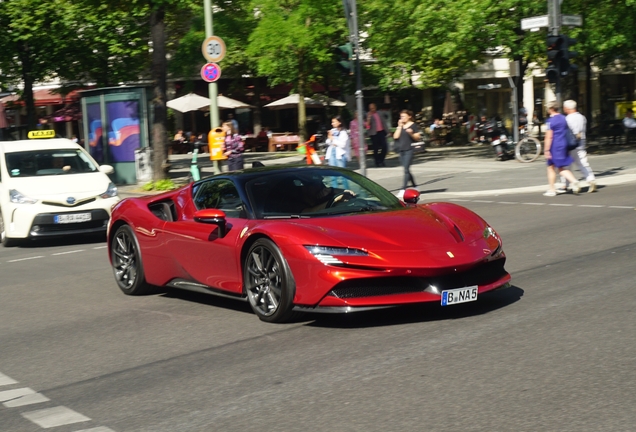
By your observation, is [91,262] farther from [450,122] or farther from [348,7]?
[450,122]

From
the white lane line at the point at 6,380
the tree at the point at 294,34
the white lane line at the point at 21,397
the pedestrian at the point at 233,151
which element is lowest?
the white lane line at the point at 6,380

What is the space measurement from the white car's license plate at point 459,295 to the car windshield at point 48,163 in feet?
34.8

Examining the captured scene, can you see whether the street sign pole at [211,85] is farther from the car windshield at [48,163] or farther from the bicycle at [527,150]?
the bicycle at [527,150]

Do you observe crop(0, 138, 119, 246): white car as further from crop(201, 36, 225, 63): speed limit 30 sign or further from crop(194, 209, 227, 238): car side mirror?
crop(194, 209, 227, 238): car side mirror

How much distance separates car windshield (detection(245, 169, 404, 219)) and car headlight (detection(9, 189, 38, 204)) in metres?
7.86

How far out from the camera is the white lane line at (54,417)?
5469mm

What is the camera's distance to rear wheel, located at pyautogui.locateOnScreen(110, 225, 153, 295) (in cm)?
988

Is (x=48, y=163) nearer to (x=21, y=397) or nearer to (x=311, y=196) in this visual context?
(x=311, y=196)

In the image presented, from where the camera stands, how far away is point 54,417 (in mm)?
5605

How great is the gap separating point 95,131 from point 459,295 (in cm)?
2336

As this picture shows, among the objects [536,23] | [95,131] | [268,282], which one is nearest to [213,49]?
[536,23]

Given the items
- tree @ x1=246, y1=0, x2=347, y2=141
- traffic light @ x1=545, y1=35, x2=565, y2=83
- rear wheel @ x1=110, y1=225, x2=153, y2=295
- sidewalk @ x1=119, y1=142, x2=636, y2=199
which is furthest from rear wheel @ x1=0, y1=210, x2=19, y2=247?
tree @ x1=246, y1=0, x2=347, y2=141

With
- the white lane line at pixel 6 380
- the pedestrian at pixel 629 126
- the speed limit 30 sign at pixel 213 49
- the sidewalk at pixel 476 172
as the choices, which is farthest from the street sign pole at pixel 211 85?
the pedestrian at pixel 629 126

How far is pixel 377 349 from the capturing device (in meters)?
6.74
